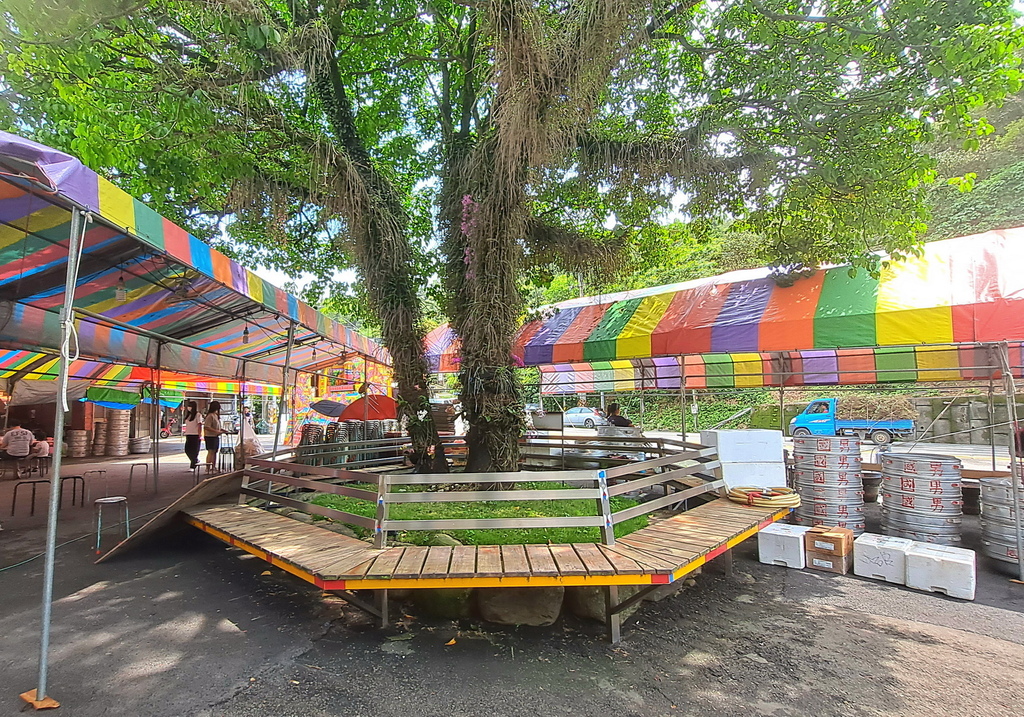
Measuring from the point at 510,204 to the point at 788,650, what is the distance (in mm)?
4870

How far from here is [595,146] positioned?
637cm

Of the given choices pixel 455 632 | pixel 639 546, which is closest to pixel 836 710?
pixel 639 546

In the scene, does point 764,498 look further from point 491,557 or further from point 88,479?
point 88,479

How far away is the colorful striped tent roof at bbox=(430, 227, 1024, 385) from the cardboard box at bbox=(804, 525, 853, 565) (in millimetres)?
2091

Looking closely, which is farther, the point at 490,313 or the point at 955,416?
the point at 955,416

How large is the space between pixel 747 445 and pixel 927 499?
6.38 ft

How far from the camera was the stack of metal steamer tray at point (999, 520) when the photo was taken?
17.9ft

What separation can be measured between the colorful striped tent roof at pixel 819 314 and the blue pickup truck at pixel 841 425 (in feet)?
30.7

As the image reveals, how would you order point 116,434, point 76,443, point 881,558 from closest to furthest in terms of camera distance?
point 881,558 < point 76,443 < point 116,434

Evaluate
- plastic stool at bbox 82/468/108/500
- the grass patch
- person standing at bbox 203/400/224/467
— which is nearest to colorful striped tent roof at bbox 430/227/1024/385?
the grass patch

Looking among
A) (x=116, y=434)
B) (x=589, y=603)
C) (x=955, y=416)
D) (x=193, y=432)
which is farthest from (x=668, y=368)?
(x=116, y=434)

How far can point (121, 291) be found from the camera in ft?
19.4

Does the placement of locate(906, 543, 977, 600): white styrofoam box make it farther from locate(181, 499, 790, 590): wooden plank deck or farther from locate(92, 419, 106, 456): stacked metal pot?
locate(92, 419, 106, 456): stacked metal pot

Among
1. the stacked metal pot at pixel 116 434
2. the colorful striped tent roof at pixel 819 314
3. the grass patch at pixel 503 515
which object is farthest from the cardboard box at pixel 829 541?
the stacked metal pot at pixel 116 434
